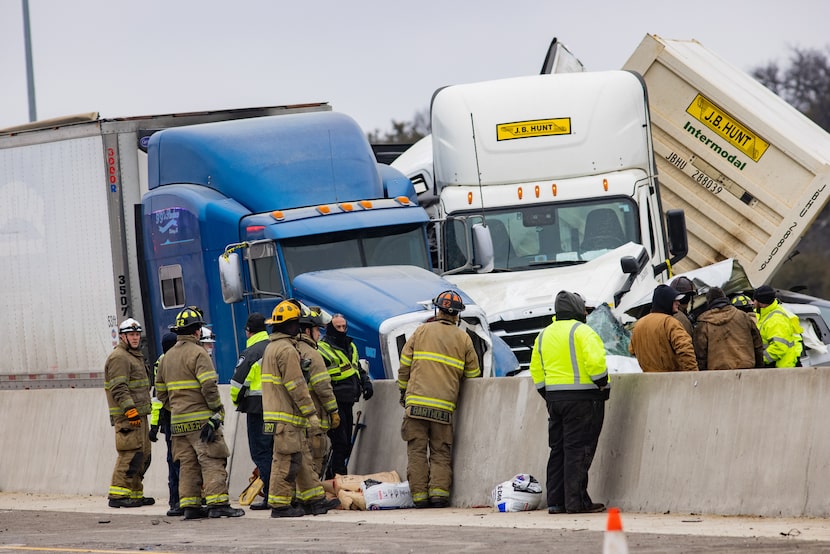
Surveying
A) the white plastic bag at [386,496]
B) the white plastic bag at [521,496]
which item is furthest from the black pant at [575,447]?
the white plastic bag at [386,496]

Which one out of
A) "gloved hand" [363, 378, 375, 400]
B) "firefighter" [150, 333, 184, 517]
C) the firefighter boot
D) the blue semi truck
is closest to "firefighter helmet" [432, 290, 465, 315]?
"gloved hand" [363, 378, 375, 400]

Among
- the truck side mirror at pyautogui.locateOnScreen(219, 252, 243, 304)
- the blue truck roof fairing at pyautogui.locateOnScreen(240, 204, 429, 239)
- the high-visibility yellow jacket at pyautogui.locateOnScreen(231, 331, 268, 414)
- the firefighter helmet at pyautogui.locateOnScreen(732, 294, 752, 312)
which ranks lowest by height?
the high-visibility yellow jacket at pyautogui.locateOnScreen(231, 331, 268, 414)

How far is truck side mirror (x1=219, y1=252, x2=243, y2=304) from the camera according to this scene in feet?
54.0

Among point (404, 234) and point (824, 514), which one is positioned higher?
point (404, 234)

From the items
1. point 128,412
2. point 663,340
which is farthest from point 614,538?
point 128,412

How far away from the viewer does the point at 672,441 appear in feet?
37.3

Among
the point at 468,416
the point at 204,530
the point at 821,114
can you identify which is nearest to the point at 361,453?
the point at 468,416

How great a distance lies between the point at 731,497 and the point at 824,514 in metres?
0.80

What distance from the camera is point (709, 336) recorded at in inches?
533

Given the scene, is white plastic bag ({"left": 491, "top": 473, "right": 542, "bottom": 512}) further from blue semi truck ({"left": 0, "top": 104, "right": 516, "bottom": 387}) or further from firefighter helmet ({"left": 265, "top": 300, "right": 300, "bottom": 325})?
blue semi truck ({"left": 0, "top": 104, "right": 516, "bottom": 387})

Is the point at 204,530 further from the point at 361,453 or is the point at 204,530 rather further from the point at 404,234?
the point at 404,234

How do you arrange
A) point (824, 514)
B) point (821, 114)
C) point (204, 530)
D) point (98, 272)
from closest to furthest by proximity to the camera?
point (824, 514) → point (204, 530) → point (98, 272) → point (821, 114)

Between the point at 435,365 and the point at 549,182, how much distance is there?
227 inches

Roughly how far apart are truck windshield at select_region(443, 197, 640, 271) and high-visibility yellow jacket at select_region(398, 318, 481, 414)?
4.59 m
